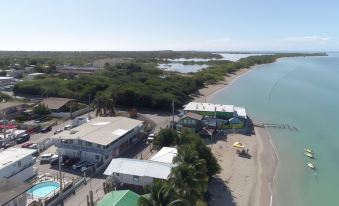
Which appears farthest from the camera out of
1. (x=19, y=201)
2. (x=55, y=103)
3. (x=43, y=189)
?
(x=55, y=103)

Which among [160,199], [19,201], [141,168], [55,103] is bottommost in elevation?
[19,201]

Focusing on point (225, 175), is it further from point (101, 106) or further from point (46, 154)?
point (101, 106)

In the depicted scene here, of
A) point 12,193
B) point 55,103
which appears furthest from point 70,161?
point 55,103

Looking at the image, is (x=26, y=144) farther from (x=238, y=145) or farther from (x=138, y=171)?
(x=238, y=145)

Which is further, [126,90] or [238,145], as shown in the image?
[126,90]

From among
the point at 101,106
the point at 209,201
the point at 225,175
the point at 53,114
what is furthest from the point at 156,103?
the point at 209,201

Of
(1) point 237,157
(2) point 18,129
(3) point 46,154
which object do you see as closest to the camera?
(3) point 46,154
